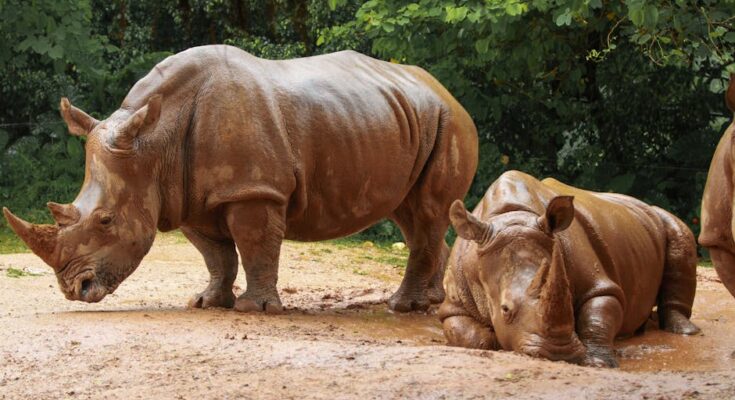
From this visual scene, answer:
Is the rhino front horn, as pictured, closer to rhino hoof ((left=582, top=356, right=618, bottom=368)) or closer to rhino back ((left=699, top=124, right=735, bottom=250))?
rhino hoof ((left=582, top=356, right=618, bottom=368))

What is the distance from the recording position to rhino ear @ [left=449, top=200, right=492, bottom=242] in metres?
6.89

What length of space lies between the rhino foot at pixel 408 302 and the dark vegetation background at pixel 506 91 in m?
3.42

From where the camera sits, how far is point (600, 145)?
14.9m

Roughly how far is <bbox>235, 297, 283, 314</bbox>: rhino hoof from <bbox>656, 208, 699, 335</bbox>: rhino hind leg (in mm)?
2514

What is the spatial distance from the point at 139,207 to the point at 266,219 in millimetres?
804

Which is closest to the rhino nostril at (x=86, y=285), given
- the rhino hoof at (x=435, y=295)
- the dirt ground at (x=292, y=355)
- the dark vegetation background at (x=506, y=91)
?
the dirt ground at (x=292, y=355)

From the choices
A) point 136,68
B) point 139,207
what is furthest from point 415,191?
point 136,68

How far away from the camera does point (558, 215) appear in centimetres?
685

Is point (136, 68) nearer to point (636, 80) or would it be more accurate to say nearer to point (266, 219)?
point (636, 80)

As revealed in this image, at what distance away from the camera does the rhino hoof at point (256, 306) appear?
840cm

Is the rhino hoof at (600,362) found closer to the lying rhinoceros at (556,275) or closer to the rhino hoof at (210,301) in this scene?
the lying rhinoceros at (556,275)

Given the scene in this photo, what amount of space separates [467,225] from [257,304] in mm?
2032

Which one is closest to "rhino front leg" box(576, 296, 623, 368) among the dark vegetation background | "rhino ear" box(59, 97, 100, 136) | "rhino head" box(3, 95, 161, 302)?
"rhino head" box(3, 95, 161, 302)

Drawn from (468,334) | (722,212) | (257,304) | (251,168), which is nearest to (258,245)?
(257,304)
